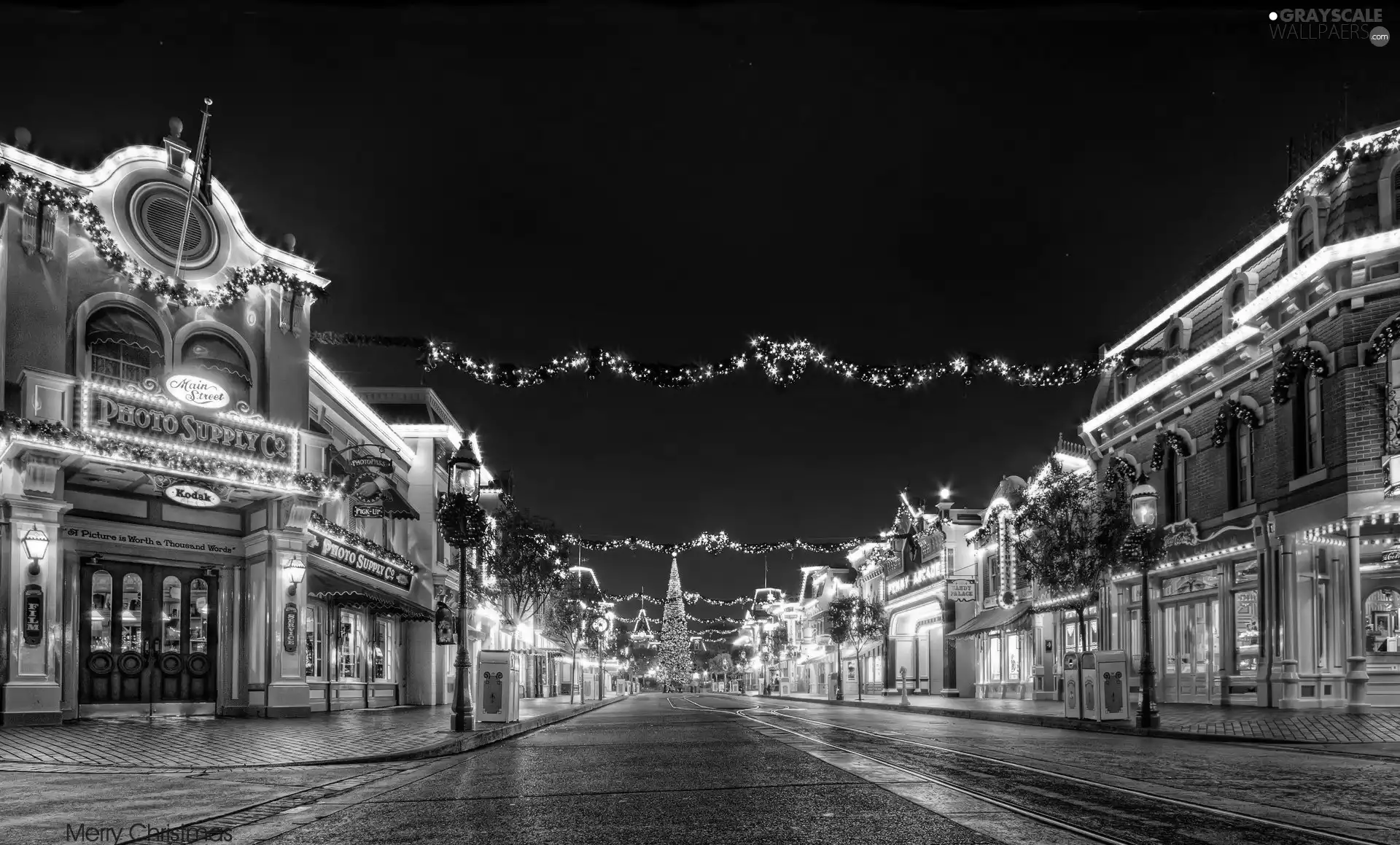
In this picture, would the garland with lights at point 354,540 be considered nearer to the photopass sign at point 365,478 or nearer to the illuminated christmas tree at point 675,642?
the photopass sign at point 365,478

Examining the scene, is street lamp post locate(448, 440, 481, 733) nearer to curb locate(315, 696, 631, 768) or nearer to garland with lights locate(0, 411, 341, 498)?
curb locate(315, 696, 631, 768)

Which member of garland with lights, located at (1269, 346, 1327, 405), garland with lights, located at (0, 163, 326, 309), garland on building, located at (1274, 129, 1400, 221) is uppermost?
garland on building, located at (1274, 129, 1400, 221)

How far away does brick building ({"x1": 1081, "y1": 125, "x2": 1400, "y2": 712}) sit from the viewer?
24719 mm

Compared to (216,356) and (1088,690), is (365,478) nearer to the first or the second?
(216,356)

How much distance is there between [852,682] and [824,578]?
18.5 meters

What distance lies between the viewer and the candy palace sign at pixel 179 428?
870 inches

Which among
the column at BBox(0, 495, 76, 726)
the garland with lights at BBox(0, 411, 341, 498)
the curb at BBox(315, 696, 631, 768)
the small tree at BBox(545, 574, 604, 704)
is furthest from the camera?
the small tree at BBox(545, 574, 604, 704)

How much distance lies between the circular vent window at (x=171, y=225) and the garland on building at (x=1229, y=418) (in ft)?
80.3

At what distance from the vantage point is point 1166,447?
3497 cm

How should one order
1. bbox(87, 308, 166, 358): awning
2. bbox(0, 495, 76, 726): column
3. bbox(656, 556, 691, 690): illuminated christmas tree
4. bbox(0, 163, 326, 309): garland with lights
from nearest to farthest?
bbox(0, 495, 76, 726): column, bbox(0, 163, 326, 309): garland with lights, bbox(87, 308, 166, 358): awning, bbox(656, 556, 691, 690): illuminated christmas tree

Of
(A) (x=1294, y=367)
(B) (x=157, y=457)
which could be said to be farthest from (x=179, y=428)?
(A) (x=1294, y=367)

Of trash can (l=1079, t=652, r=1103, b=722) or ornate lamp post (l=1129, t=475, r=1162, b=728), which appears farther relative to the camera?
trash can (l=1079, t=652, r=1103, b=722)

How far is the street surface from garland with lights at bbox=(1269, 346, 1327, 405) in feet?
35.5

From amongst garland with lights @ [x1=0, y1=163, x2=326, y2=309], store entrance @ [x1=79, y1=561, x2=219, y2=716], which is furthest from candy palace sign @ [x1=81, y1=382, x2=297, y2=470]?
store entrance @ [x1=79, y1=561, x2=219, y2=716]
